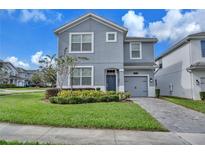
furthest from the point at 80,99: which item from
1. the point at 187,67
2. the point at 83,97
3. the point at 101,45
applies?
the point at 187,67

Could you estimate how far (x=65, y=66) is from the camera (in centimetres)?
1611

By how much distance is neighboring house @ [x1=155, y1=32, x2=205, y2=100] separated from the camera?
655 inches

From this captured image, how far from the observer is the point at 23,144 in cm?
531

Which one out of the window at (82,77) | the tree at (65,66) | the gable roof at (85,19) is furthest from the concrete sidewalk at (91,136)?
the gable roof at (85,19)

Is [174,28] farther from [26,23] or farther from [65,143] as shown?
[65,143]

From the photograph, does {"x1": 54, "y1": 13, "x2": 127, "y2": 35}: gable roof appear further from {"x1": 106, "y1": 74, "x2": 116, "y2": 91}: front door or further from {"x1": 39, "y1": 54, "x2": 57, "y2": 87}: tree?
{"x1": 106, "y1": 74, "x2": 116, "y2": 91}: front door

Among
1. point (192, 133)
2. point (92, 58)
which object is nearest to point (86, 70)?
point (92, 58)

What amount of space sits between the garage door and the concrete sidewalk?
1169 cm

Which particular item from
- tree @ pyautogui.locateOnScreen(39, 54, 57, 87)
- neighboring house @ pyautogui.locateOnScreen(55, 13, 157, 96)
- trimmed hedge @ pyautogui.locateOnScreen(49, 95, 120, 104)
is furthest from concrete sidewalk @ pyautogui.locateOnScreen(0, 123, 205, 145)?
neighboring house @ pyautogui.locateOnScreen(55, 13, 157, 96)

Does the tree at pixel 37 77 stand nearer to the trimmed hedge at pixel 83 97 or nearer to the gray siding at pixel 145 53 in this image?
the trimmed hedge at pixel 83 97

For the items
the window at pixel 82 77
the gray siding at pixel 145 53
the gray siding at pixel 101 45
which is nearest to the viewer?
the window at pixel 82 77

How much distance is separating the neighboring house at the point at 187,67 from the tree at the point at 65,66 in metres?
8.54

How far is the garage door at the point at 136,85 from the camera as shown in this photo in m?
18.3
